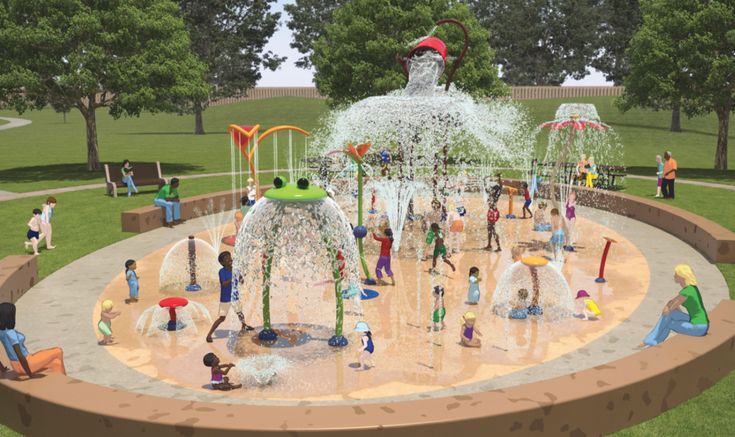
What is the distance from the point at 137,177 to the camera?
25.7m

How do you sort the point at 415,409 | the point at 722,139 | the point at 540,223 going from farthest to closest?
the point at 722,139, the point at 540,223, the point at 415,409

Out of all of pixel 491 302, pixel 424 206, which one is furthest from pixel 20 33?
pixel 491 302

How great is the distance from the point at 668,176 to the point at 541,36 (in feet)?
249

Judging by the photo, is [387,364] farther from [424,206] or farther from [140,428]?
[424,206]

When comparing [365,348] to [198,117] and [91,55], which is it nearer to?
[91,55]

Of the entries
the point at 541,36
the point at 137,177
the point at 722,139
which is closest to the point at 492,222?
the point at 137,177

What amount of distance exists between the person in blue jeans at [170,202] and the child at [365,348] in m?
11.4

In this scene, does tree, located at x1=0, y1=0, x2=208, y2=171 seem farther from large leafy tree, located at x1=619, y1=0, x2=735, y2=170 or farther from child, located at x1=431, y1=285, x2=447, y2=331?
child, located at x1=431, y1=285, x2=447, y2=331

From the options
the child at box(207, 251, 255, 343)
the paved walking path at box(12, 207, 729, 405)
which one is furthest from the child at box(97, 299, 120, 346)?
the child at box(207, 251, 255, 343)

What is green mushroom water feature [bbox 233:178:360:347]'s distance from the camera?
855 centimetres

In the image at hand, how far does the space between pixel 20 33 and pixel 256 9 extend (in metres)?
44.2

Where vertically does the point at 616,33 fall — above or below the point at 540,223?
above

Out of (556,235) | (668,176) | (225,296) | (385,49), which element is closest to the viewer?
(225,296)

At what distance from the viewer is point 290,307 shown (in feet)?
37.7
